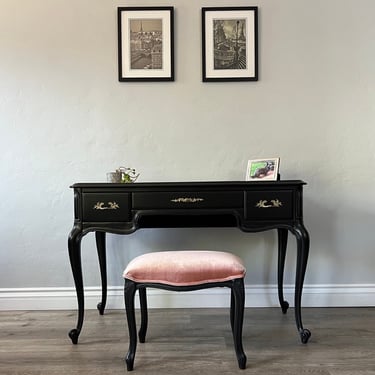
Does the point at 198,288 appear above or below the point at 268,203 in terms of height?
below

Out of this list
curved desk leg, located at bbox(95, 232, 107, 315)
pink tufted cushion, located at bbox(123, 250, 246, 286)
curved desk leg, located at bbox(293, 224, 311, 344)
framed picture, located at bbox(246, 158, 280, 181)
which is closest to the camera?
pink tufted cushion, located at bbox(123, 250, 246, 286)

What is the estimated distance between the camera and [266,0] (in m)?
2.54

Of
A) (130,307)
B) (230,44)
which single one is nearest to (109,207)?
(130,307)

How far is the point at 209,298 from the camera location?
259cm

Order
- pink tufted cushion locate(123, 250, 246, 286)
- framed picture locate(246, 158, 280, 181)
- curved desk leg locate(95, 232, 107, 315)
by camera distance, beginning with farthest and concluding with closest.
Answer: curved desk leg locate(95, 232, 107, 315), framed picture locate(246, 158, 280, 181), pink tufted cushion locate(123, 250, 246, 286)

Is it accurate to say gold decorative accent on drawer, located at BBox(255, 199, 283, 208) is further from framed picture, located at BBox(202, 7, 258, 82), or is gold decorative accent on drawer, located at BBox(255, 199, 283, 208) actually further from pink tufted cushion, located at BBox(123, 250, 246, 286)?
framed picture, located at BBox(202, 7, 258, 82)

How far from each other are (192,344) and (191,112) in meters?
1.34

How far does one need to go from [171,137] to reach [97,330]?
1.19m

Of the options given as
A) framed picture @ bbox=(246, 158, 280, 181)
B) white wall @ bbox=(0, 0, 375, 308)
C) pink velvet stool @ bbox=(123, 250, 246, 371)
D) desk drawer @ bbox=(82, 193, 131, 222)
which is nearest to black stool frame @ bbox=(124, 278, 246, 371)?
pink velvet stool @ bbox=(123, 250, 246, 371)

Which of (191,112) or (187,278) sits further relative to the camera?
(191,112)

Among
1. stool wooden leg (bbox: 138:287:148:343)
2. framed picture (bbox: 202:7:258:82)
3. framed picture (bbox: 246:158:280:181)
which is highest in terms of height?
framed picture (bbox: 202:7:258:82)

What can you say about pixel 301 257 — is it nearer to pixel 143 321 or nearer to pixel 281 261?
pixel 281 261

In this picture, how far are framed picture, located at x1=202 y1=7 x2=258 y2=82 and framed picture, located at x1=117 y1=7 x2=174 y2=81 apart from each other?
220mm

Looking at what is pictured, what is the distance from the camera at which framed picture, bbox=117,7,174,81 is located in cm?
253
